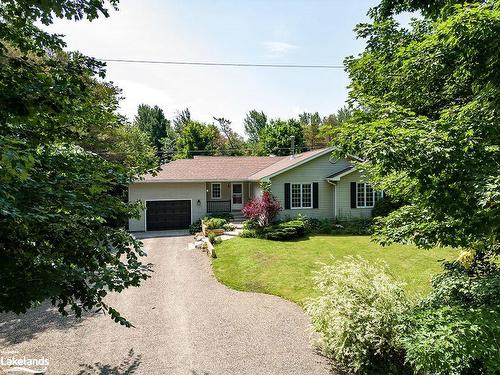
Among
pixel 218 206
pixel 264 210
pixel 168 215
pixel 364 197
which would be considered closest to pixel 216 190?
pixel 218 206

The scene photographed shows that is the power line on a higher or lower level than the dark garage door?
higher

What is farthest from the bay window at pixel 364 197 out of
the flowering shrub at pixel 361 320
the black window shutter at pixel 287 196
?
the flowering shrub at pixel 361 320

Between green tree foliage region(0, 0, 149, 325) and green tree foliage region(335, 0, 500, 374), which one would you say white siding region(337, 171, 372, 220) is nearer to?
green tree foliage region(335, 0, 500, 374)

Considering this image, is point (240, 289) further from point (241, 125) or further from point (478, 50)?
point (241, 125)

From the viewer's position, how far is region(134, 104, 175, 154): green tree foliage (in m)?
55.9

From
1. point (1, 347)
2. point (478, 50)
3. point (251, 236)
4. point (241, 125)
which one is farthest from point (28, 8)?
point (241, 125)

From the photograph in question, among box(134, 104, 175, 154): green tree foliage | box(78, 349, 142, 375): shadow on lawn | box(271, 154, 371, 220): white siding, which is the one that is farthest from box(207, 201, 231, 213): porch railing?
box(134, 104, 175, 154): green tree foliage

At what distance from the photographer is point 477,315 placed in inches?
173

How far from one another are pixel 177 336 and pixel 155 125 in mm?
53370

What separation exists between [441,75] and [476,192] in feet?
7.39

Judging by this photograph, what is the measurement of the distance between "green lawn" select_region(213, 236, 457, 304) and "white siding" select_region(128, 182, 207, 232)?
592cm

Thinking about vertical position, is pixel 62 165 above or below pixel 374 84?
below

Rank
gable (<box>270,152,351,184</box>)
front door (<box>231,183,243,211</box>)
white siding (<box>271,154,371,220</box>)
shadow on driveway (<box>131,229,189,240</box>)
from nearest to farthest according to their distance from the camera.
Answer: shadow on driveway (<box>131,229,189,240</box>), white siding (<box>271,154,371,220</box>), gable (<box>270,152,351,184</box>), front door (<box>231,183,243,211</box>)

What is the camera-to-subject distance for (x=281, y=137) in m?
47.0
